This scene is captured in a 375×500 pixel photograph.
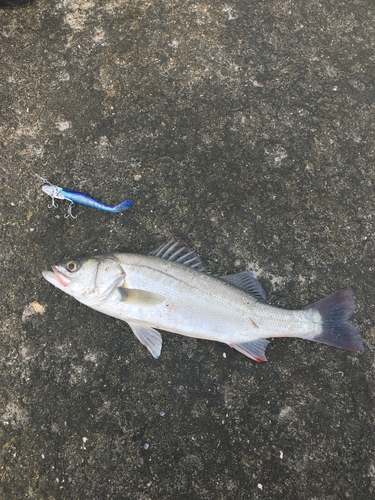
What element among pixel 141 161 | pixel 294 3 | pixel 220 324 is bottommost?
pixel 220 324

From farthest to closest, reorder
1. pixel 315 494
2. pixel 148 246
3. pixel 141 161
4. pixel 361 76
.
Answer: pixel 361 76, pixel 141 161, pixel 148 246, pixel 315 494

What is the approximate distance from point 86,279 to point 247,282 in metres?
1.58

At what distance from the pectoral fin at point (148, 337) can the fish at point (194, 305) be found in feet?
0.30

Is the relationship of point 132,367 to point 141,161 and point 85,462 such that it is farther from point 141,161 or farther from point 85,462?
point 141,161

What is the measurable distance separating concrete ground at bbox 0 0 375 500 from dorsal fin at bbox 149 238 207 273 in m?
0.23

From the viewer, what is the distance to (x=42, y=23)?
397 centimetres

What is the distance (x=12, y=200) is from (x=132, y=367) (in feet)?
7.54

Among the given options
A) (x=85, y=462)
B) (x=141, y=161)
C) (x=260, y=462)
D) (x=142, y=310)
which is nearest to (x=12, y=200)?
(x=141, y=161)

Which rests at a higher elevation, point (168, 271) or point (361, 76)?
point (361, 76)

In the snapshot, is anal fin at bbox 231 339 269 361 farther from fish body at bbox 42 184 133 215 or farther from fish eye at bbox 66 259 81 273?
fish body at bbox 42 184 133 215

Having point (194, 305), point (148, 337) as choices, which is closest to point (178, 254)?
point (194, 305)

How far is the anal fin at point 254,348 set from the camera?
300 cm

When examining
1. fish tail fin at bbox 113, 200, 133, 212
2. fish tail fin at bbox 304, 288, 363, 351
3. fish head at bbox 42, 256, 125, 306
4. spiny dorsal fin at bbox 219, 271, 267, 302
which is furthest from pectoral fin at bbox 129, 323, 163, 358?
fish tail fin at bbox 304, 288, 363, 351

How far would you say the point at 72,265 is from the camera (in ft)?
9.73
